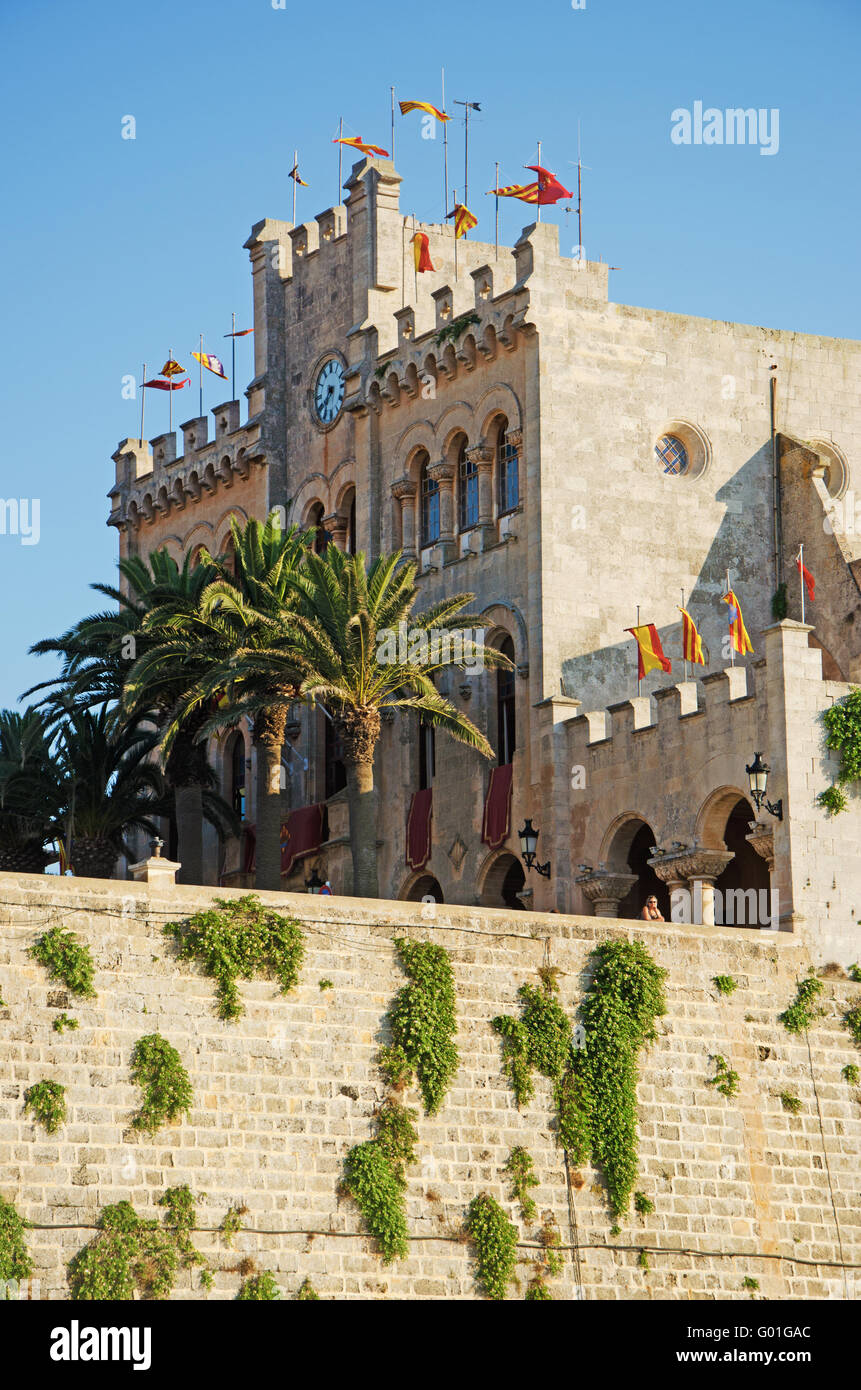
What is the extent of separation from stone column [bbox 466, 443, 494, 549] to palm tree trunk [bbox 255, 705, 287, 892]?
191 inches

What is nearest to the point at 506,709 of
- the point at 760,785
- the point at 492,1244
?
the point at 760,785

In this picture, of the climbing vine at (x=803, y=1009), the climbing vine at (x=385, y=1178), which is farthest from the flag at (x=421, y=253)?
the climbing vine at (x=385, y=1178)

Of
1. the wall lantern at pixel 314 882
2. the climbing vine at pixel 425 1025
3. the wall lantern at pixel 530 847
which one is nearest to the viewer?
the climbing vine at pixel 425 1025

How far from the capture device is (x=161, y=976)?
28938mm

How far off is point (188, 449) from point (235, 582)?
42.5 ft

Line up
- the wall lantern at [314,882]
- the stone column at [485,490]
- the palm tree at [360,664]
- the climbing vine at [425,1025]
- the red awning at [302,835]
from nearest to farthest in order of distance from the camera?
the climbing vine at [425,1025]
the palm tree at [360,664]
the stone column at [485,490]
the wall lantern at [314,882]
the red awning at [302,835]

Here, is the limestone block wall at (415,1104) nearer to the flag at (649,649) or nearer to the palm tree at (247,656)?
the flag at (649,649)

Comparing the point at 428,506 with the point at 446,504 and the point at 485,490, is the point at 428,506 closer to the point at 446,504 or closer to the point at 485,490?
the point at 446,504

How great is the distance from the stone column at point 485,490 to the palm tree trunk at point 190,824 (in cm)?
660

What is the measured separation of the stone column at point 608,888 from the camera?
3744 cm

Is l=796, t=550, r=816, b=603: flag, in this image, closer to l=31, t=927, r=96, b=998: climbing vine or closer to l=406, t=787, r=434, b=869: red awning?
l=406, t=787, r=434, b=869: red awning

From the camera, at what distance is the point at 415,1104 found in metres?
30.3

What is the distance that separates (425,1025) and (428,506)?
14.9m
